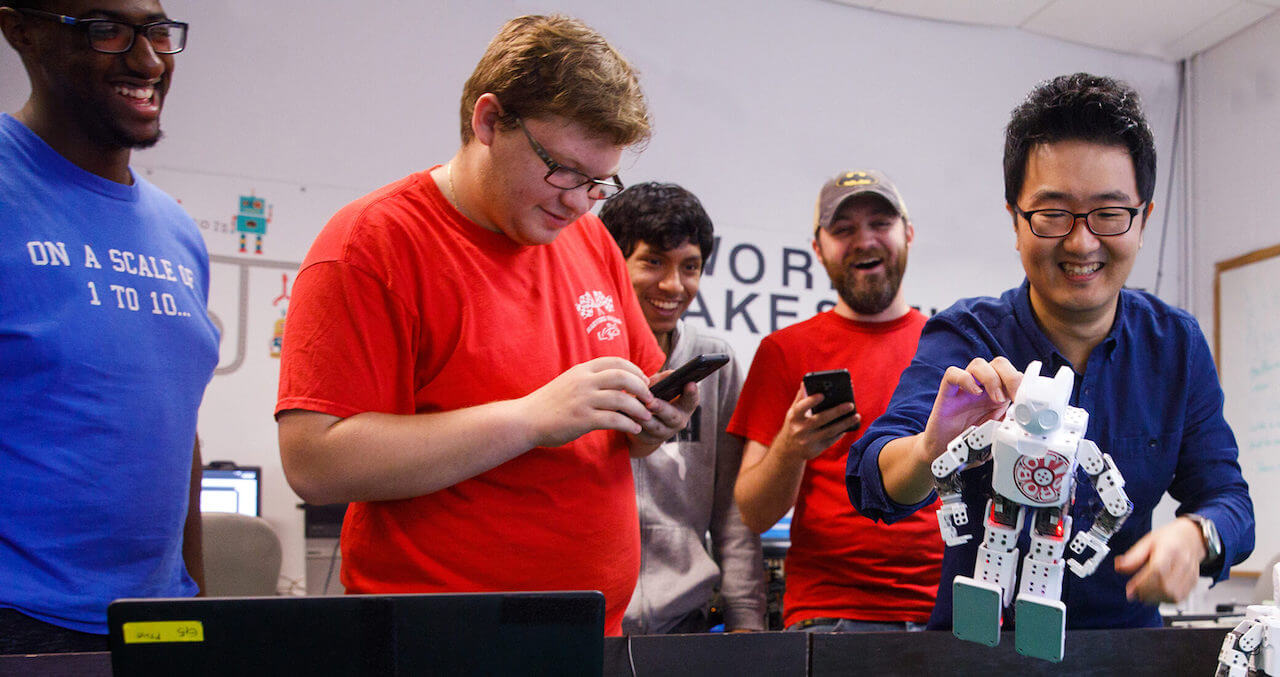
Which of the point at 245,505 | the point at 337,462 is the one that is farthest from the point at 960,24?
the point at 337,462

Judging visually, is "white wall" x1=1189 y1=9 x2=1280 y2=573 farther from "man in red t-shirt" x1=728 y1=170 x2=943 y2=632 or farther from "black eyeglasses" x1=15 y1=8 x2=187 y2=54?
"black eyeglasses" x1=15 y1=8 x2=187 y2=54

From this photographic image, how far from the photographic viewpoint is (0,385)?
1.11 m

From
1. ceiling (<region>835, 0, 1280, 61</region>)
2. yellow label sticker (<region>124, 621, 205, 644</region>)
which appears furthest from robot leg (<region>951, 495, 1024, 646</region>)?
ceiling (<region>835, 0, 1280, 61</region>)

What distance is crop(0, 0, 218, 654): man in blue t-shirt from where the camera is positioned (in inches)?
43.8

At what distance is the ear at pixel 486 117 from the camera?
3.88 ft

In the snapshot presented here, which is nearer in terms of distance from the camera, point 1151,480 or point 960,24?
point 1151,480

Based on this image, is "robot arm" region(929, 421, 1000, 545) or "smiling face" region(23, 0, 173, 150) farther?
"smiling face" region(23, 0, 173, 150)

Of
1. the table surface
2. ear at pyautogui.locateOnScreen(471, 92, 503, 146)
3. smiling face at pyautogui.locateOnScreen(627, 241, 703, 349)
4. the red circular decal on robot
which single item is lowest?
the table surface

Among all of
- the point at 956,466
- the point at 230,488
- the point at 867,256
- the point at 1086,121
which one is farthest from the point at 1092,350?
the point at 230,488

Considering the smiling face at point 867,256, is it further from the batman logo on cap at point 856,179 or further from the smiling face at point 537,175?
the smiling face at point 537,175

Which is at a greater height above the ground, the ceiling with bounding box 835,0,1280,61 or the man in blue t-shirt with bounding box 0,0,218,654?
the ceiling with bounding box 835,0,1280,61

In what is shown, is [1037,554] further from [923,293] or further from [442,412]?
[923,293]

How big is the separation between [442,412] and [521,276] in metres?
0.23

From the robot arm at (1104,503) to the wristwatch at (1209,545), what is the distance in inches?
5.5
